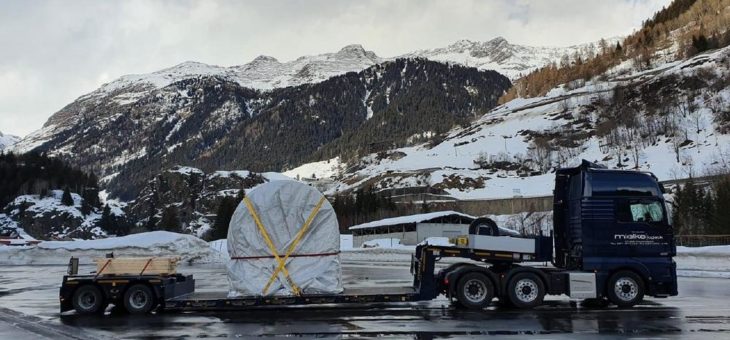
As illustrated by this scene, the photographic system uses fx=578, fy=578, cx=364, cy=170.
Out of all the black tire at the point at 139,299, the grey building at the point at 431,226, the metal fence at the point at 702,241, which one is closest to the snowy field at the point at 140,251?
the grey building at the point at 431,226

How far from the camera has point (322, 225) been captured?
613 inches

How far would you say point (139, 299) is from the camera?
15.2 metres

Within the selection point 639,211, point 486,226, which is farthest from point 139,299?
point 639,211

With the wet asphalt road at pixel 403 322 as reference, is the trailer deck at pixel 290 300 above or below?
above

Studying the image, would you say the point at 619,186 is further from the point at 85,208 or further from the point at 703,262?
the point at 85,208

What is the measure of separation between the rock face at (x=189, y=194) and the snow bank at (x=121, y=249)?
110 meters

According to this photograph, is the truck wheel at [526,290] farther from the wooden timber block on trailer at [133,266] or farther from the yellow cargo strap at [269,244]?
the wooden timber block on trailer at [133,266]

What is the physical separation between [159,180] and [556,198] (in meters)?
182

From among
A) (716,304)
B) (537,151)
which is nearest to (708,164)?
(537,151)

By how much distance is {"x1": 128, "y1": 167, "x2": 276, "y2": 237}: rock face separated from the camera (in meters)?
173

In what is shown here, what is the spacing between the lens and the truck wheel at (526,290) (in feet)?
48.6

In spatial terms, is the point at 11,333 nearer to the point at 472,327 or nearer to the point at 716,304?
the point at 472,327

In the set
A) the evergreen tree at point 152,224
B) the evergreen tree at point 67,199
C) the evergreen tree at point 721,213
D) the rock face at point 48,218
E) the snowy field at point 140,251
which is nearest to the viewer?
the snowy field at point 140,251

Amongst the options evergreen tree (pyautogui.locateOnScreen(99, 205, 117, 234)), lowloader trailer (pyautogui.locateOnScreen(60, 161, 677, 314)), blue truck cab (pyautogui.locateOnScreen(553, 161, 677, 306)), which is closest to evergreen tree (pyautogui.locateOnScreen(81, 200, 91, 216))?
evergreen tree (pyautogui.locateOnScreen(99, 205, 117, 234))
